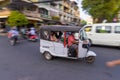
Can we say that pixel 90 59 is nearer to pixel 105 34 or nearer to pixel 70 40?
pixel 70 40

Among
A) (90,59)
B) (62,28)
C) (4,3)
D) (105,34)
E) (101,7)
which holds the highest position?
(4,3)

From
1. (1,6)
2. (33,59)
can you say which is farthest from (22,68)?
(1,6)

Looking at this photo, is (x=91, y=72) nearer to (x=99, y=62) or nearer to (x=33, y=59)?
(x=99, y=62)

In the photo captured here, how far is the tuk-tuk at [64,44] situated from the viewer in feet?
26.5

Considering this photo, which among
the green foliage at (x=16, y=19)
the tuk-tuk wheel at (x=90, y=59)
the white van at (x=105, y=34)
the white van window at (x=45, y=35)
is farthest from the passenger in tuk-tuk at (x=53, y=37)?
the green foliage at (x=16, y=19)

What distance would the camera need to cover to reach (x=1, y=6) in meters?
27.5

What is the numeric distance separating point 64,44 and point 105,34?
499cm

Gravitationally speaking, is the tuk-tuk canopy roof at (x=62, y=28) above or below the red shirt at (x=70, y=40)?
above

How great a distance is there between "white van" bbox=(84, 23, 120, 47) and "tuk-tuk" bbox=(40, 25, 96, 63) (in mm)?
4213

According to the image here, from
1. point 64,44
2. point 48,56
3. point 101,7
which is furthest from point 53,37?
point 101,7

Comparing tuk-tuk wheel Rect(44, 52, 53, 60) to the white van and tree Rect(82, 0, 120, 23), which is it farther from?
tree Rect(82, 0, 120, 23)

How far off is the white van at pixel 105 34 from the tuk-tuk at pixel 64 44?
4.21 meters

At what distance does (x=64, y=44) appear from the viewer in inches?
326

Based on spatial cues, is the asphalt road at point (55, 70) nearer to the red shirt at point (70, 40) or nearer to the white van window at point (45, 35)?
the red shirt at point (70, 40)
